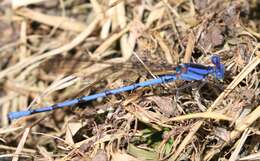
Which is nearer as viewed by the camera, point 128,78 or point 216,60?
point 216,60

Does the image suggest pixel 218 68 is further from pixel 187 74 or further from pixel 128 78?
pixel 128 78

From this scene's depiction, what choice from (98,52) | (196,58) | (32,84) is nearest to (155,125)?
(196,58)

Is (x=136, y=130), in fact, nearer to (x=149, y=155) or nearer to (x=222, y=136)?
(x=149, y=155)

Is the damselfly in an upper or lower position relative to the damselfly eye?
lower

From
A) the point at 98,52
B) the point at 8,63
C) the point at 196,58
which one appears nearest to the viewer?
the point at 196,58

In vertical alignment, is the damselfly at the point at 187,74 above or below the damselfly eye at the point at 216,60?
below

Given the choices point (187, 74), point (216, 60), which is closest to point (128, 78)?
point (187, 74)

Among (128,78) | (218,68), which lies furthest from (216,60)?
(128,78)

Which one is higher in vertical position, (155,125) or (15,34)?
(15,34)
